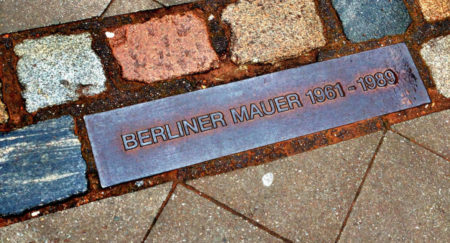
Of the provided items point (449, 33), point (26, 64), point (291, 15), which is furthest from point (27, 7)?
point (449, 33)

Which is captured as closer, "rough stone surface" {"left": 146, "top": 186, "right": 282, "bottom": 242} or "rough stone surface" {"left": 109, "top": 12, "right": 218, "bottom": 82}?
"rough stone surface" {"left": 146, "top": 186, "right": 282, "bottom": 242}

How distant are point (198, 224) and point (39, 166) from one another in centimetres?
88

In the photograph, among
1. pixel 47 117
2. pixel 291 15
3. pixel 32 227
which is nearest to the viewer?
pixel 32 227

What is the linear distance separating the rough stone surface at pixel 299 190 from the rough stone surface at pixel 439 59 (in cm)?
76

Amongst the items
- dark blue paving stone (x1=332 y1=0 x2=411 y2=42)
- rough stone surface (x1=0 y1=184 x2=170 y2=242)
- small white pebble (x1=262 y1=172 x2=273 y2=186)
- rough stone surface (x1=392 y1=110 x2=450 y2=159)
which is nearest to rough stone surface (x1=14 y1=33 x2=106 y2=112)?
rough stone surface (x1=0 y1=184 x2=170 y2=242)

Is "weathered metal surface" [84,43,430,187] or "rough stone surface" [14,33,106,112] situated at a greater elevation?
"rough stone surface" [14,33,106,112]

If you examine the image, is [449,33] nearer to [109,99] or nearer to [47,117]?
[109,99]

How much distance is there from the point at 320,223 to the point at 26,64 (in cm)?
186

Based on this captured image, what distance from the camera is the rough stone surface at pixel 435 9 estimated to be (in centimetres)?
246

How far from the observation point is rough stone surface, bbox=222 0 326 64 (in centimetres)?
221

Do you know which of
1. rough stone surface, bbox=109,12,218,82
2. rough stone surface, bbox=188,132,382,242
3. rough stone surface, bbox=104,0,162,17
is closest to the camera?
rough stone surface, bbox=188,132,382,242

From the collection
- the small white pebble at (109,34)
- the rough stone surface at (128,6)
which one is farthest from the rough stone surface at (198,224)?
the rough stone surface at (128,6)

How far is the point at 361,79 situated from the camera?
2.23 m

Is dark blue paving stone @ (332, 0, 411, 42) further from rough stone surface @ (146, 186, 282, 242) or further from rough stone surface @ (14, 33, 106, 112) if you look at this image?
rough stone surface @ (14, 33, 106, 112)
